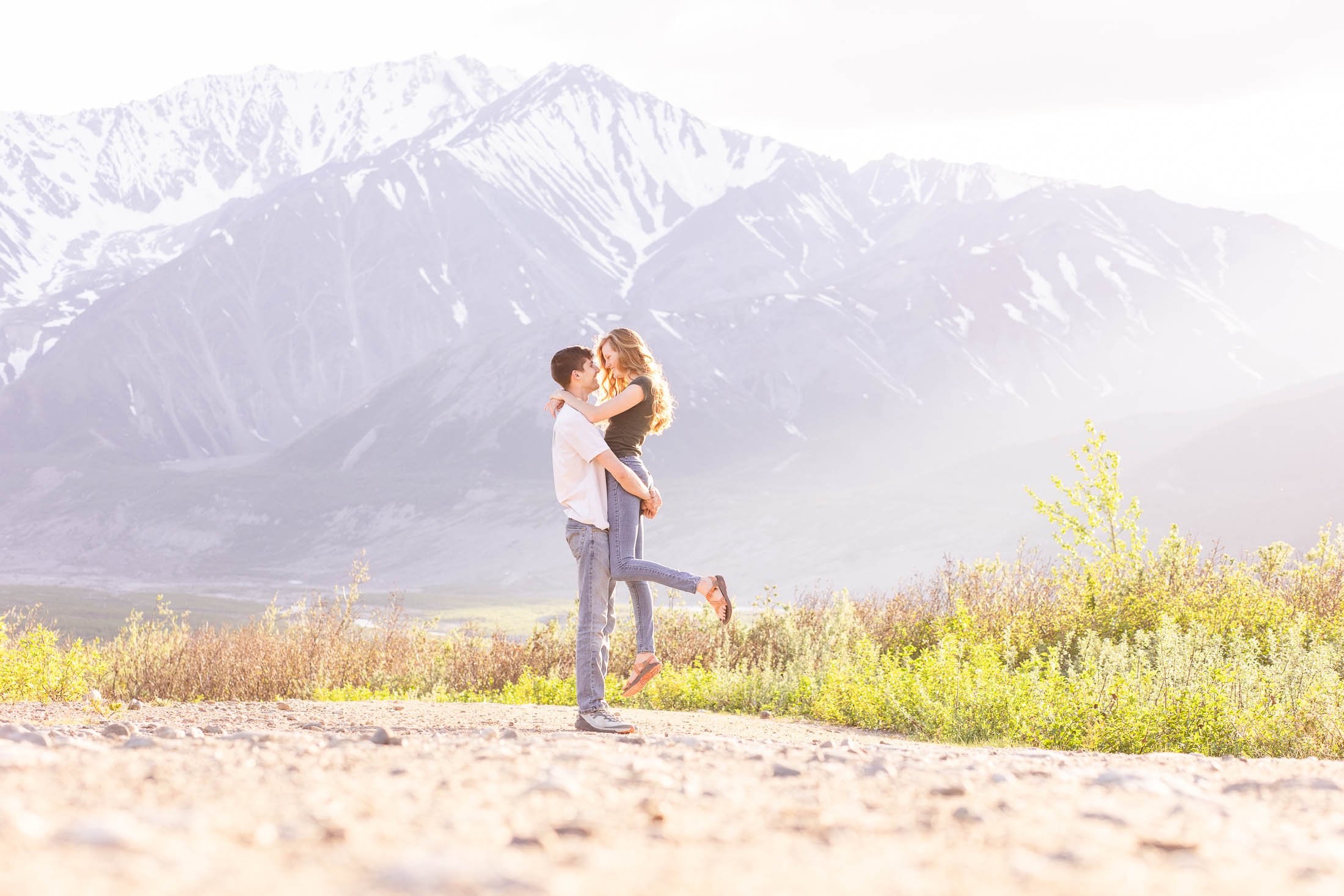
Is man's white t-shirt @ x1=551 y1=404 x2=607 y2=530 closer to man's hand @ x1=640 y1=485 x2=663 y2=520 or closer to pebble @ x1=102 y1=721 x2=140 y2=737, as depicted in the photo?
man's hand @ x1=640 y1=485 x2=663 y2=520

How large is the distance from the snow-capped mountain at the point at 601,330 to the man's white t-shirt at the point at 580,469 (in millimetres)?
61568

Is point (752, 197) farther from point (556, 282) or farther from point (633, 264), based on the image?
point (556, 282)

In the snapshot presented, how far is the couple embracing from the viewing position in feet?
20.3

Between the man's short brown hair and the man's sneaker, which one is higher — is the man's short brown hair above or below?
above

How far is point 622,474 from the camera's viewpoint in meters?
6.15

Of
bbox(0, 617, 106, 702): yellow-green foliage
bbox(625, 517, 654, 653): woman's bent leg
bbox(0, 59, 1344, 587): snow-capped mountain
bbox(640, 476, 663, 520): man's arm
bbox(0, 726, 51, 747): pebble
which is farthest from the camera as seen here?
bbox(0, 59, 1344, 587): snow-capped mountain

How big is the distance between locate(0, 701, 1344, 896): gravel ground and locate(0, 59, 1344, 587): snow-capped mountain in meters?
64.1

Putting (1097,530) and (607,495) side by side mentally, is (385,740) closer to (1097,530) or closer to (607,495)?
(607,495)

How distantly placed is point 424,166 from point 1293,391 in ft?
435

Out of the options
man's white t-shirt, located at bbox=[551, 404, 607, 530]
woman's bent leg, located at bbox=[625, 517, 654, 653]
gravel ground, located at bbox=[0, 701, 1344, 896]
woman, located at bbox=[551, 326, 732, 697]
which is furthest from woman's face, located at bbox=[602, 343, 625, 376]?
gravel ground, located at bbox=[0, 701, 1344, 896]

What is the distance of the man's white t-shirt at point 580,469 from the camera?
6129mm

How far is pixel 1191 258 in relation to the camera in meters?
141

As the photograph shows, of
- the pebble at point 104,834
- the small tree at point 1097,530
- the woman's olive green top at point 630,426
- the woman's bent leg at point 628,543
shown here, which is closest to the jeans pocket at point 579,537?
the woman's bent leg at point 628,543

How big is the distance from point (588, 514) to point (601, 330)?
80.4 metres
